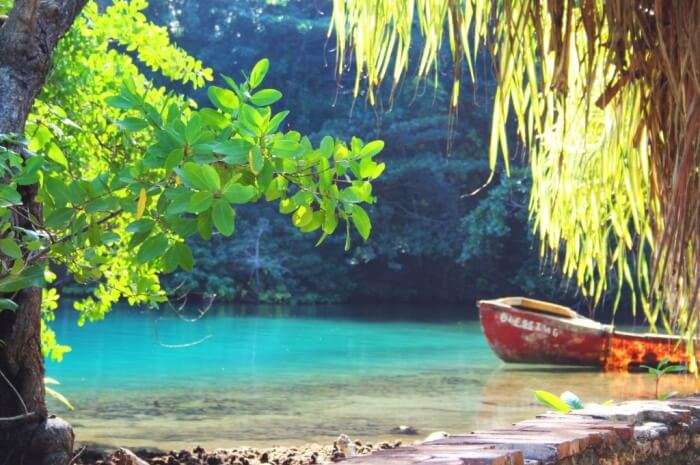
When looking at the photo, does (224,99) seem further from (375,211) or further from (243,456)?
(375,211)

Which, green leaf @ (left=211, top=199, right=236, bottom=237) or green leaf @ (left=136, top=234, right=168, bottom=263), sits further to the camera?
green leaf @ (left=136, top=234, right=168, bottom=263)

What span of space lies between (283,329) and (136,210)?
16524 mm

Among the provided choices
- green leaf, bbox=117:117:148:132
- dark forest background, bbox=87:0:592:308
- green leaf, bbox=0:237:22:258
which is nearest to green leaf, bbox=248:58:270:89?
green leaf, bbox=117:117:148:132

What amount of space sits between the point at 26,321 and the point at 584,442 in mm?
1973

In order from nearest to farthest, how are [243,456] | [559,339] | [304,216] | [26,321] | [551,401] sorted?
[304,216]
[26,321]
[551,401]
[243,456]
[559,339]

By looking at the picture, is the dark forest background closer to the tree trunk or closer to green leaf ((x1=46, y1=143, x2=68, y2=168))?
the tree trunk

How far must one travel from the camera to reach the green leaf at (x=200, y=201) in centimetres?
187

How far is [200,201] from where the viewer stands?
1.87m

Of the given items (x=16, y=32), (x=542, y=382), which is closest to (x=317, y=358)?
(x=542, y=382)

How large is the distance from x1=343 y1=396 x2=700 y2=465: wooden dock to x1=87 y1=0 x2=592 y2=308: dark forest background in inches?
862

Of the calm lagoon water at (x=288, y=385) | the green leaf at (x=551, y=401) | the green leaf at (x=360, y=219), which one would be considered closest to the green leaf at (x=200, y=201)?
the green leaf at (x=360, y=219)

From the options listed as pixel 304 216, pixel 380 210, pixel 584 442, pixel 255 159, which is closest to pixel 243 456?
pixel 584 442

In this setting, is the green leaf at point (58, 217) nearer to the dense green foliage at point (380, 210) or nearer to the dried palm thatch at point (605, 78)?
the dried palm thatch at point (605, 78)

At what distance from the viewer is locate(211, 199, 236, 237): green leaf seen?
74.0 inches
